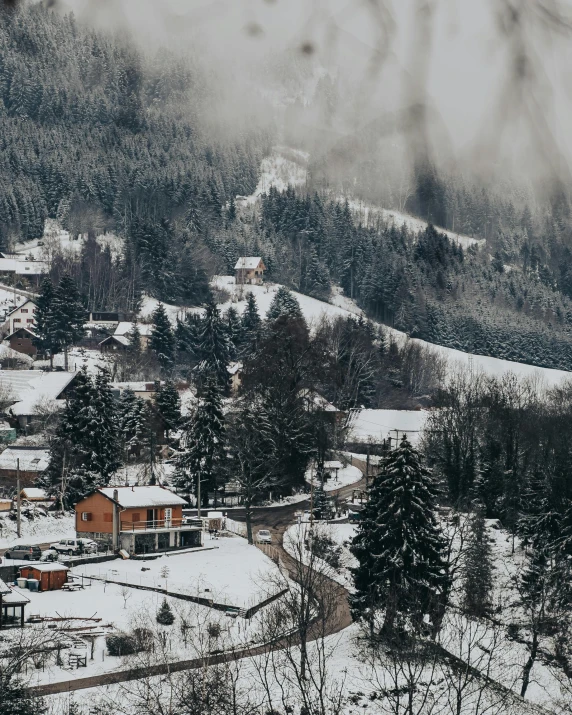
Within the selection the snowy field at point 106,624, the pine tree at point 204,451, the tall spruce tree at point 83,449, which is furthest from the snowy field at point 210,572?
the tall spruce tree at point 83,449

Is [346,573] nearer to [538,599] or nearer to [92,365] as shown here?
[538,599]

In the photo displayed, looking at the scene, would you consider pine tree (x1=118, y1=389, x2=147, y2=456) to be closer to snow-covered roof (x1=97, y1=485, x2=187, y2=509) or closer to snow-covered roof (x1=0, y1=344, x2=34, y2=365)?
snow-covered roof (x1=97, y1=485, x2=187, y2=509)

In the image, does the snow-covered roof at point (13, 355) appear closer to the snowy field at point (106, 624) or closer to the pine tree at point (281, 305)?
the pine tree at point (281, 305)

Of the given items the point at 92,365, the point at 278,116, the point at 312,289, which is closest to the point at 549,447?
the point at 92,365

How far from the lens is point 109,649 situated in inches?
1268

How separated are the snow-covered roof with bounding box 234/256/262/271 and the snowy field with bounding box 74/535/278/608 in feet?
269

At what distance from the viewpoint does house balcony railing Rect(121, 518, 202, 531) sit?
47.5m

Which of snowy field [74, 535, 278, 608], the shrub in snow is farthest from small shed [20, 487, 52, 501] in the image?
the shrub in snow

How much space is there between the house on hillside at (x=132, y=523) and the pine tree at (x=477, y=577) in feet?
39.5

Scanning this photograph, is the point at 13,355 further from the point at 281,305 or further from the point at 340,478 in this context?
the point at 340,478

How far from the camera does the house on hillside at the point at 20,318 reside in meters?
98.9

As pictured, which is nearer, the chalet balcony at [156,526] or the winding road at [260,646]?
the winding road at [260,646]

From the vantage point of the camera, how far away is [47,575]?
1528 inches

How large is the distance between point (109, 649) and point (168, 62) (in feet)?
580
